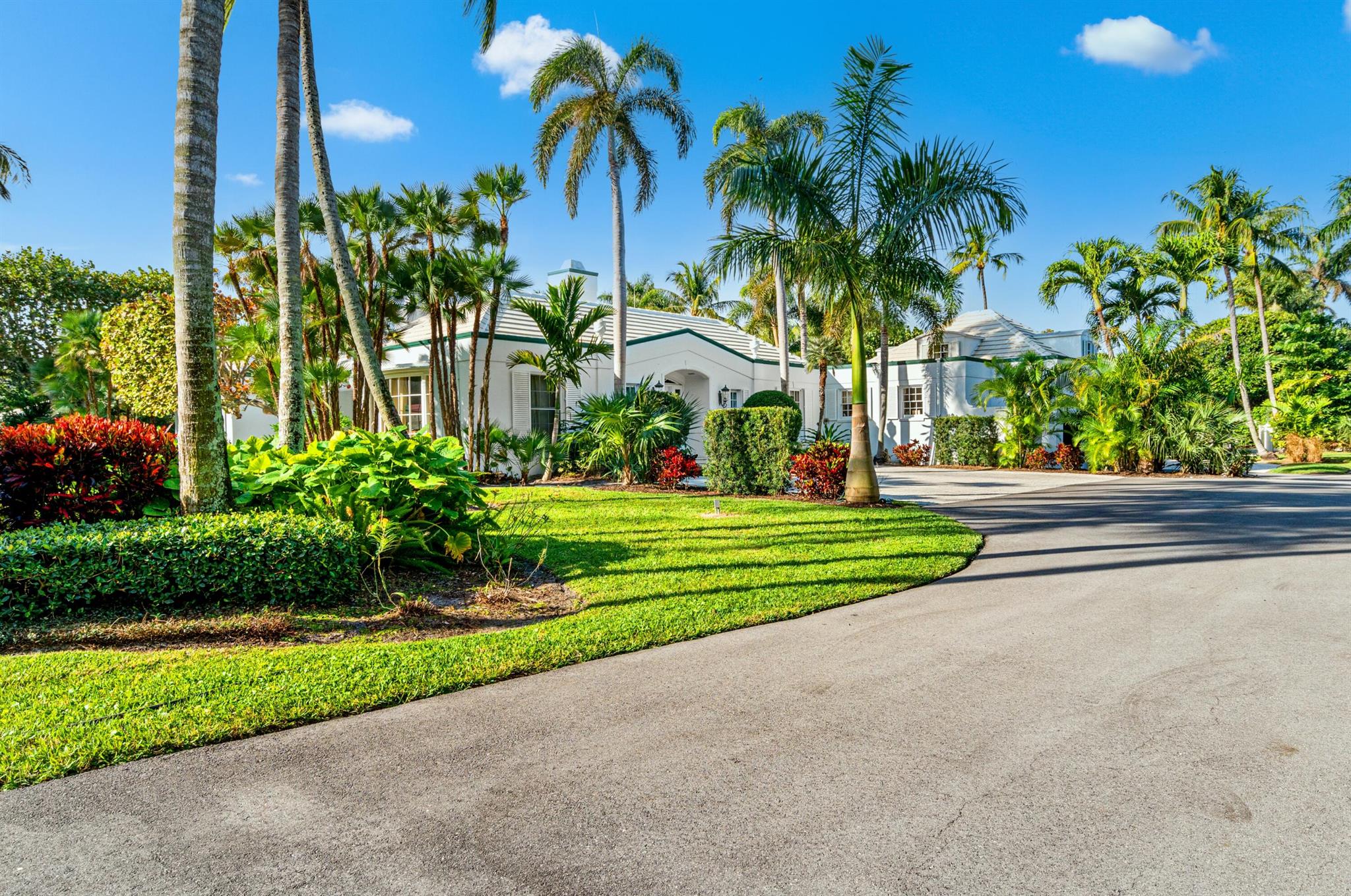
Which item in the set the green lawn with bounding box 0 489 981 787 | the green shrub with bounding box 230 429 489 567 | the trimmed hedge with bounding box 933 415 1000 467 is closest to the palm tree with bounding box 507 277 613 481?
the green lawn with bounding box 0 489 981 787

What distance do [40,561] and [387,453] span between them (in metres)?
2.55

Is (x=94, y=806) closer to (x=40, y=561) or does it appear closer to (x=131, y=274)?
(x=40, y=561)

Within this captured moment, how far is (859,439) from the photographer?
12680 millimetres

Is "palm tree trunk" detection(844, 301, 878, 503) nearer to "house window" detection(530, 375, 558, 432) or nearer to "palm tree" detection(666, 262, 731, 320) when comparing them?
"house window" detection(530, 375, 558, 432)

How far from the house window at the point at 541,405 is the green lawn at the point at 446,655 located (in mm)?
10201

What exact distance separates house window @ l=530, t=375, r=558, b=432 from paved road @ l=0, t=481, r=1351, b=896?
14.7 metres

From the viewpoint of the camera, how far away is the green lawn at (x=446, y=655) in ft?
12.3

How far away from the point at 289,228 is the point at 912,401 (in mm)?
22775

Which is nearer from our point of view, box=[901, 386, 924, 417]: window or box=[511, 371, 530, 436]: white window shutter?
box=[511, 371, 530, 436]: white window shutter

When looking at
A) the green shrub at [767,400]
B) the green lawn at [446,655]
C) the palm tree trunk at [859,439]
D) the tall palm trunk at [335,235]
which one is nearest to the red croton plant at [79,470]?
the green lawn at [446,655]

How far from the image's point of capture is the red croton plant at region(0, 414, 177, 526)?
6.34 meters

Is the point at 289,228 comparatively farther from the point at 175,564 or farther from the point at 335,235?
the point at 175,564

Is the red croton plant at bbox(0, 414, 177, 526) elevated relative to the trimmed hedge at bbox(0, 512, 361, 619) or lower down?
elevated

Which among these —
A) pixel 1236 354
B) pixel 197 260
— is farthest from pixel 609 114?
pixel 1236 354
